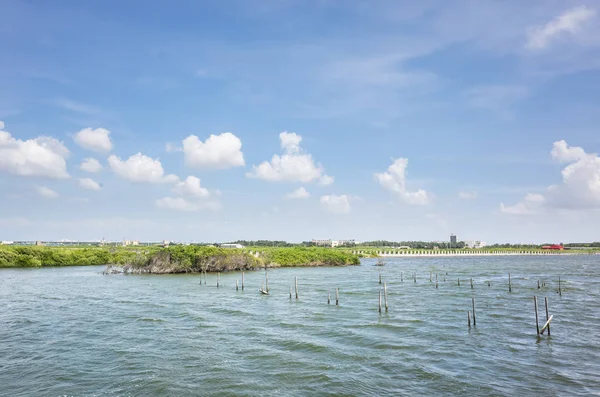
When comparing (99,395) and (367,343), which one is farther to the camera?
(367,343)

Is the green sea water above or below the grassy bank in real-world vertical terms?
below

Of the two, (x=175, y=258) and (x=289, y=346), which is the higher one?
(x=175, y=258)

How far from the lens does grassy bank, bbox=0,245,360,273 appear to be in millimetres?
90438

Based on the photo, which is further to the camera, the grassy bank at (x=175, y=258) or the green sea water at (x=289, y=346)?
the grassy bank at (x=175, y=258)

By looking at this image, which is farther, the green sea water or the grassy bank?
the grassy bank

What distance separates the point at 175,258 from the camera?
90.4m

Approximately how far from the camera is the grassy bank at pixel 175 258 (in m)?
90.4

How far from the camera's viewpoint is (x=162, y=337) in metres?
33.6

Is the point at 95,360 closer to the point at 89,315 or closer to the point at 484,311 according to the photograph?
the point at 89,315

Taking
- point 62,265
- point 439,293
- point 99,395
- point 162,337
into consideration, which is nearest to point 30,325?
point 162,337

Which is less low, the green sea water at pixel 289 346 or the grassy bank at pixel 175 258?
the grassy bank at pixel 175 258

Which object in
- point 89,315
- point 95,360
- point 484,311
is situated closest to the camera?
point 95,360

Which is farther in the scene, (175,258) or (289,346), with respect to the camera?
(175,258)

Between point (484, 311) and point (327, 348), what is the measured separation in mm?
22926
